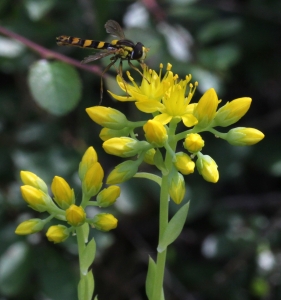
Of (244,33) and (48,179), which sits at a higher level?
(244,33)

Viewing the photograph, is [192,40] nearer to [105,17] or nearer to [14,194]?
[105,17]

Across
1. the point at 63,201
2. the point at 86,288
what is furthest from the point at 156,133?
the point at 86,288

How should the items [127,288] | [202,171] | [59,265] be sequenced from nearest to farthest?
[202,171] → [59,265] → [127,288]

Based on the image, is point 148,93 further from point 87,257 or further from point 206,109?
point 87,257

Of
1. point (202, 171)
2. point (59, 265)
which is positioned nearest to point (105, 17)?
point (59, 265)

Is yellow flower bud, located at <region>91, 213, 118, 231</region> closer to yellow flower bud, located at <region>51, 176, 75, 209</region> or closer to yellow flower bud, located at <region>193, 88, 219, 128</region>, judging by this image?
yellow flower bud, located at <region>51, 176, 75, 209</region>

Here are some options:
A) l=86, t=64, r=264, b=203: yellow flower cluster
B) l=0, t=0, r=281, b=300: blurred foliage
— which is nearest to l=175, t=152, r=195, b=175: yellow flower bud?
l=86, t=64, r=264, b=203: yellow flower cluster

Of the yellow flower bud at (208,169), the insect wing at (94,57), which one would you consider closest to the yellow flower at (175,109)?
the yellow flower bud at (208,169)
